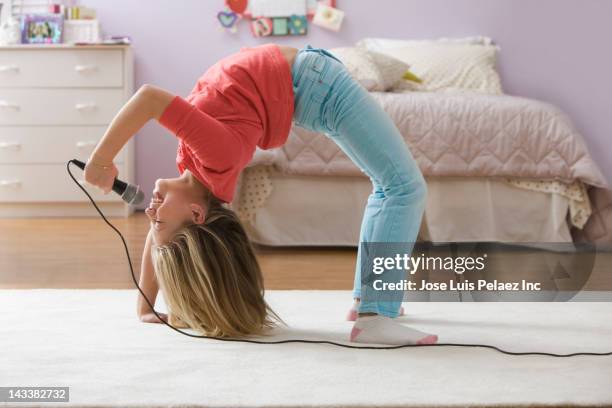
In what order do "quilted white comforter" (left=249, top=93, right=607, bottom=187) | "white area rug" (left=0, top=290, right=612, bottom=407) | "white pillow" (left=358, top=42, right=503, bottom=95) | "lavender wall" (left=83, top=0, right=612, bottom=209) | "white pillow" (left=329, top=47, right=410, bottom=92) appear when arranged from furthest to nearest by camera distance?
"lavender wall" (left=83, top=0, right=612, bottom=209), "white pillow" (left=358, top=42, right=503, bottom=95), "white pillow" (left=329, top=47, right=410, bottom=92), "quilted white comforter" (left=249, top=93, right=607, bottom=187), "white area rug" (left=0, top=290, right=612, bottom=407)

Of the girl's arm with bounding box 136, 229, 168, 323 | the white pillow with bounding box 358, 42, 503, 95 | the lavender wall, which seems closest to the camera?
the girl's arm with bounding box 136, 229, 168, 323

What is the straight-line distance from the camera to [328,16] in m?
4.30

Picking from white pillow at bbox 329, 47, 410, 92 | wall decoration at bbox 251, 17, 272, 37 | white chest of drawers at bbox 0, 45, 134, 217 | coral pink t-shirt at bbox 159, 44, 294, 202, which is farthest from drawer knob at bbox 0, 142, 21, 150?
coral pink t-shirt at bbox 159, 44, 294, 202

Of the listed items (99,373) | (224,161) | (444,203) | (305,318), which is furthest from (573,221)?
(99,373)

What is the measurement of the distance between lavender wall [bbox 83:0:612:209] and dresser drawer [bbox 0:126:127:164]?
0.41 metres

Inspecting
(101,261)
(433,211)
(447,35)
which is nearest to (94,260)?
(101,261)

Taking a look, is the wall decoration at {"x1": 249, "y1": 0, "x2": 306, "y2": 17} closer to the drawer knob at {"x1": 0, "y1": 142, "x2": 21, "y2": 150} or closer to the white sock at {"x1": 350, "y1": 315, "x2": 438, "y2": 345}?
the drawer knob at {"x1": 0, "y1": 142, "x2": 21, "y2": 150}

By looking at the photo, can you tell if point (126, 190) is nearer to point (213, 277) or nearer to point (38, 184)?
point (213, 277)

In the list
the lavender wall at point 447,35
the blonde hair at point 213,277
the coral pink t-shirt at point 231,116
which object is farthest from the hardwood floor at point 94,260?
the lavender wall at point 447,35

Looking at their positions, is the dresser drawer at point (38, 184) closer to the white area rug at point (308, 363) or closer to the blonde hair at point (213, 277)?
the white area rug at point (308, 363)

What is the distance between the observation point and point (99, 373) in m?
1.38

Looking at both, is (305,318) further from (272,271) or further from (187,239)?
(272,271)

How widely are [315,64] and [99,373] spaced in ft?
2.47

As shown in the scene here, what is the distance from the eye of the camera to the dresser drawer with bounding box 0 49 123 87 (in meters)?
3.93
